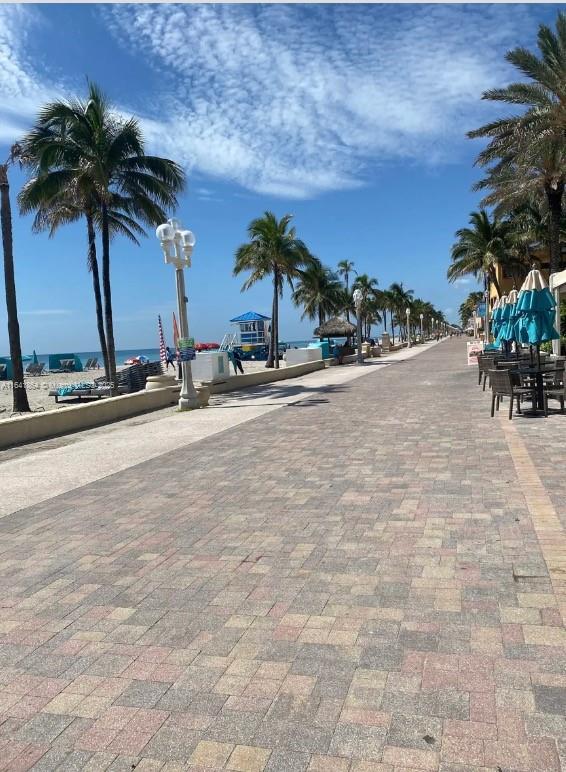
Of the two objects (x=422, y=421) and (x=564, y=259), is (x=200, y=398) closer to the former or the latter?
(x=422, y=421)

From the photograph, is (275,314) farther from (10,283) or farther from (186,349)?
(186,349)

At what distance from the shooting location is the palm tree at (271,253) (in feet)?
98.5

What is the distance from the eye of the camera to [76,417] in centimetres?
1206

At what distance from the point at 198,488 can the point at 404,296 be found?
3352 inches

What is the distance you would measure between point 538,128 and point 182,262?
39.6 feet

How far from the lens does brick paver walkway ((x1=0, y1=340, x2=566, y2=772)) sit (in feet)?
7.93

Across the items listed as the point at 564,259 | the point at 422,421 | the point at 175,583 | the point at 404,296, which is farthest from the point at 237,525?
the point at 404,296

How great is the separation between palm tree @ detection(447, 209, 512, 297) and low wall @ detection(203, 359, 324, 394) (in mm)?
20412

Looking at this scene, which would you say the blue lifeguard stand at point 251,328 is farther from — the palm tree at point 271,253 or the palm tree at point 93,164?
the palm tree at point 93,164

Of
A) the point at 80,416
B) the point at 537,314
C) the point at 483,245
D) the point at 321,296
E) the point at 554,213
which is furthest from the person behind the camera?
the point at 321,296

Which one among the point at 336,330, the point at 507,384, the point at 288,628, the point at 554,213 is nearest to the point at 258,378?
the point at 554,213

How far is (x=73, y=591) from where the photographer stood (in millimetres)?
3975

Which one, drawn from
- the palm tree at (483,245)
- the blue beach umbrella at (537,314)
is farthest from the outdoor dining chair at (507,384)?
the palm tree at (483,245)

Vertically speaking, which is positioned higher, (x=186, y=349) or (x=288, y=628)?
(x=186, y=349)
